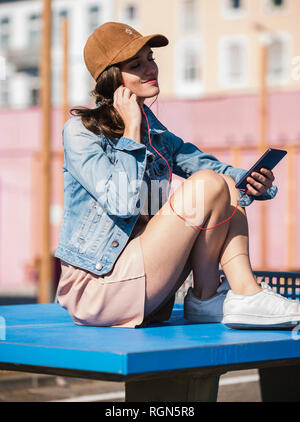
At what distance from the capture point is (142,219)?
317 cm

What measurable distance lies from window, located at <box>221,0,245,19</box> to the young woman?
2801 cm

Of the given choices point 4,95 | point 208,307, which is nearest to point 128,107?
point 208,307

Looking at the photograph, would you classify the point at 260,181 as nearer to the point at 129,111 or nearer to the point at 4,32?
the point at 129,111

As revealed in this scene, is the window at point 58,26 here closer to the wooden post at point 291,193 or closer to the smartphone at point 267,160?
the wooden post at point 291,193

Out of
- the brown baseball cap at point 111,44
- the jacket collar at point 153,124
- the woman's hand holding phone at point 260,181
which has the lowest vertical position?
the woman's hand holding phone at point 260,181

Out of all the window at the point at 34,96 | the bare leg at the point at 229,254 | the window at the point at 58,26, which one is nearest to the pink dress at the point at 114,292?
the bare leg at the point at 229,254

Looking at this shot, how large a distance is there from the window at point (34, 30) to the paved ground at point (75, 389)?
100.0 ft

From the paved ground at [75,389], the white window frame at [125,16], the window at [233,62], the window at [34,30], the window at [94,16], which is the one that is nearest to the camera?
the paved ground at [75,389]

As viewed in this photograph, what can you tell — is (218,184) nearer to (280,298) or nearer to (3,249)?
(280,298)

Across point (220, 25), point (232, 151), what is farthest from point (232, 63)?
point (232, 151)

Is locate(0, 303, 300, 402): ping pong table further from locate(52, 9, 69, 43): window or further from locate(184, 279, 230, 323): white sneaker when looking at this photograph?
locate(52, 9, 69, 43): window

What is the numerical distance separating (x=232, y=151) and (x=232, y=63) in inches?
459

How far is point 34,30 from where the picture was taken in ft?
115

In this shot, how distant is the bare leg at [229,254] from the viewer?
9.71 feet
